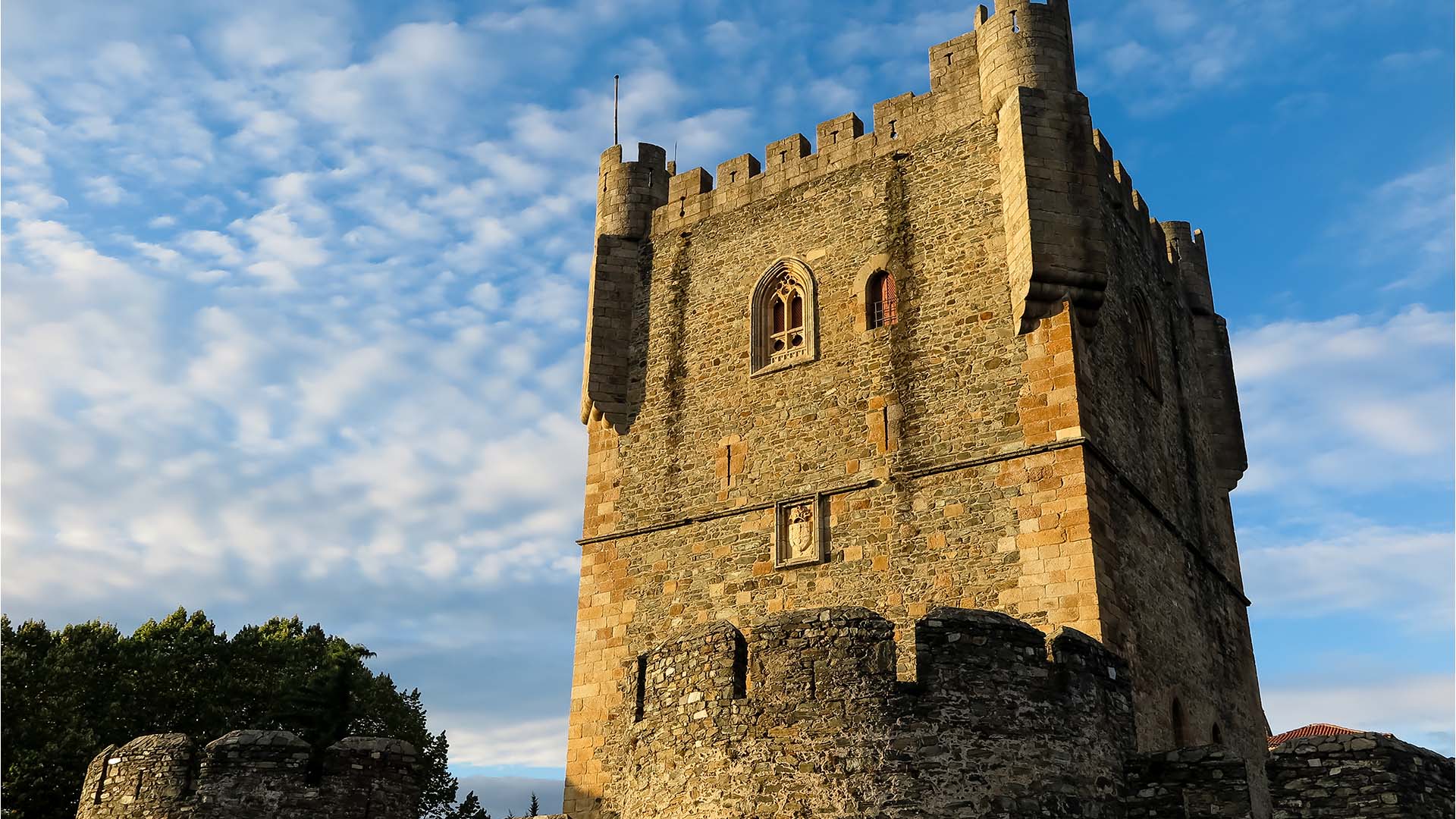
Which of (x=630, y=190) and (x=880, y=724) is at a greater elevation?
(x=630, y=190)

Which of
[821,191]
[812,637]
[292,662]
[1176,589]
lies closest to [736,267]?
[821,191]

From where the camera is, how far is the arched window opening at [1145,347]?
1733 cm

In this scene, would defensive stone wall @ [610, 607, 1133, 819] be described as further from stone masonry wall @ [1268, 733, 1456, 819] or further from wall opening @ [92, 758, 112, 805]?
wall opening @ [92, 758, 112, 805]

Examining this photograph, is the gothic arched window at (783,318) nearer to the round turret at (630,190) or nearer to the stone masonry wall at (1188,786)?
the round turret at (630,190)

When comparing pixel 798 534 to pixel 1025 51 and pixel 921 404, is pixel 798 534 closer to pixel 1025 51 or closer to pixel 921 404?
pixel 921 404

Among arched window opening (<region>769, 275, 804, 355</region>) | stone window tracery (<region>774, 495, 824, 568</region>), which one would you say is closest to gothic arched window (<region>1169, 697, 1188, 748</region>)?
stone window tracery (<region>774, 495, 824, 568</region>)

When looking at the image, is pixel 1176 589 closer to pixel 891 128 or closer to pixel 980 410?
pixel 980 410

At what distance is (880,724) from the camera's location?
28.6 ft

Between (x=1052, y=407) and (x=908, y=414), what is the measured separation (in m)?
1.87

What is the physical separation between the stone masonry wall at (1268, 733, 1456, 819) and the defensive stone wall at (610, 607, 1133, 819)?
1.20m

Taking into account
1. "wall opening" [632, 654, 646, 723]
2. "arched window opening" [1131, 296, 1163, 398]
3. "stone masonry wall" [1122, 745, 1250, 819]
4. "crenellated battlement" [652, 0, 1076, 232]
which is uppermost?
"crenellated battlement" [652, 0, 1076, 232]

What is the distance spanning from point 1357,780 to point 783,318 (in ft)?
33.8

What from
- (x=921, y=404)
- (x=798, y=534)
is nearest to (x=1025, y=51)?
(x=921, y=404)

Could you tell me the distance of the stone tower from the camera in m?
14.7
